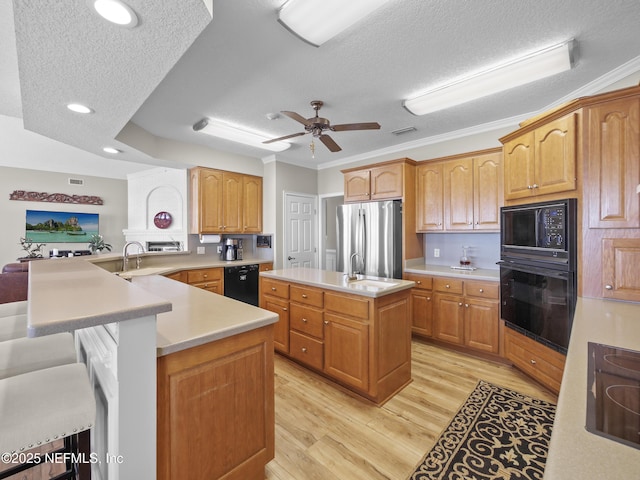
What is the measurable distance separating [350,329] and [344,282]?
0.42 meters

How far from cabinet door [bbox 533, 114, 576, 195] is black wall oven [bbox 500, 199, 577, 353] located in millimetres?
143

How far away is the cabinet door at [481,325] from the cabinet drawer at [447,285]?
16cm

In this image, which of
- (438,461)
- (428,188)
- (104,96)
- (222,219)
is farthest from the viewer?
(222,219)

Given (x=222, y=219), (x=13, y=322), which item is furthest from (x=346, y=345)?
(x=222, y=219)

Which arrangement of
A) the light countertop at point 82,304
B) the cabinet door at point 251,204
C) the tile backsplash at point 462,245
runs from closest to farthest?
1. the light countertop at point 82,304
2. the tile backsplash at point 462,245
3. the cabinet door at point 251,204

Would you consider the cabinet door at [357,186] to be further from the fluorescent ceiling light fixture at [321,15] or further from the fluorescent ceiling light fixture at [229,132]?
the fluorescent ceiling light fixture at [321,15]

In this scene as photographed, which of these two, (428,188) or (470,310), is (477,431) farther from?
(428,188)

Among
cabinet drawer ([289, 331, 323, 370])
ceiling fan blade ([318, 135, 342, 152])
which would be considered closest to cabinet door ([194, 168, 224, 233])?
ceiling fan blade ([318, 135, 342, 152])

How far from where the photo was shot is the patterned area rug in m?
1.60

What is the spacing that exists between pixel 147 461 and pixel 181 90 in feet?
9.14

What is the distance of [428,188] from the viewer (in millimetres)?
3746

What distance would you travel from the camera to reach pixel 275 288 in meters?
3.03

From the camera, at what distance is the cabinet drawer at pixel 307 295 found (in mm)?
2584

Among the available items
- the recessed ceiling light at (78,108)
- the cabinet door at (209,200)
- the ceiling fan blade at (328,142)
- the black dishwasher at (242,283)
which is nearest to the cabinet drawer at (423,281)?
the ceiling fan blade at (328,142)
